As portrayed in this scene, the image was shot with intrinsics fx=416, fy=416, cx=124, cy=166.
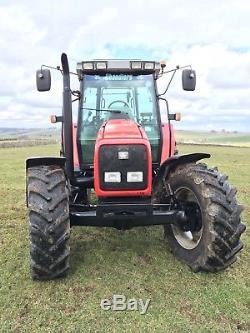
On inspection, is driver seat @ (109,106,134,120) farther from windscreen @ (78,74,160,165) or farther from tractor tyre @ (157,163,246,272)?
tractor tyre @ (157,163,246,272)

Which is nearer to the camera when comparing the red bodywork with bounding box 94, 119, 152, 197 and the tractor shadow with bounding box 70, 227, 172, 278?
the red bodywork with bounding box 94, 119, 152, 197

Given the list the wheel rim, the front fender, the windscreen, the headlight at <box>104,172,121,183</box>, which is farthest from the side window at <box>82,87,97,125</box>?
the wheel rim

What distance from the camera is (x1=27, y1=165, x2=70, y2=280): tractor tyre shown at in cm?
443

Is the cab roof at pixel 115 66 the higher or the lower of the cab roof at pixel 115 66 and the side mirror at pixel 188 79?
the higher

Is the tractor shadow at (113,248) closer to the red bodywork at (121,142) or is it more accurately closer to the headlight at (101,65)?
the red bodywork at (121,142)

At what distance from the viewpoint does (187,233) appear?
5.48 meters

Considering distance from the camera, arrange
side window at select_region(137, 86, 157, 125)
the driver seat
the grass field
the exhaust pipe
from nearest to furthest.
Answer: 1. the grass field
2. the exhaust pipe
3. the driver seat
4. side window at select_region(137, 86, 157, 125)

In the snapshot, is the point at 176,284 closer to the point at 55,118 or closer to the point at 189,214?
the point at 189,214

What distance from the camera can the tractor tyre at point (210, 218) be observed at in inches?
181

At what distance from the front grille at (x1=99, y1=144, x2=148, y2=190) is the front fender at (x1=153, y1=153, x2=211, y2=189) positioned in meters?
0.56

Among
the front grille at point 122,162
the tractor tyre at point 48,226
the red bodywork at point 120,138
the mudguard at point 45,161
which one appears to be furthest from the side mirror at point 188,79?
the tractor tyre at point 48,226

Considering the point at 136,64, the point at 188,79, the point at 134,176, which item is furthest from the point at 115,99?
the point at 134,176

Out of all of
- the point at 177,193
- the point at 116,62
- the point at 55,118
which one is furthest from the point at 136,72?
the point at 177,193

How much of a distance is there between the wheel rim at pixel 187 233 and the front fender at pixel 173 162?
1.09 ft
